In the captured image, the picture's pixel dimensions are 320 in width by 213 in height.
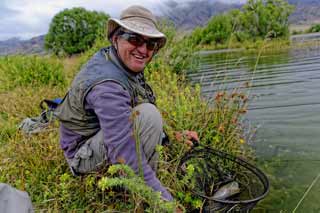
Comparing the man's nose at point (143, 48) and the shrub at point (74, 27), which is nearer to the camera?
the man's nose at point (143, 48)

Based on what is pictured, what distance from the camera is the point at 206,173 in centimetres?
249

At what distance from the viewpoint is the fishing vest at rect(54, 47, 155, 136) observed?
1618 millimetres

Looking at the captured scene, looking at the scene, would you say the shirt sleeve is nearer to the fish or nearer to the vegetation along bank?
the vegetation along bank

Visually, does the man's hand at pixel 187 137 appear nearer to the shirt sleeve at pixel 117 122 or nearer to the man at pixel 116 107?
the man at pixel 116 107

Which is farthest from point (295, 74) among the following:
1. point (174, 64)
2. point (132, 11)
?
point (132, 11)

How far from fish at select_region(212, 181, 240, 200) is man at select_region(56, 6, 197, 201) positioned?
652 millimetres

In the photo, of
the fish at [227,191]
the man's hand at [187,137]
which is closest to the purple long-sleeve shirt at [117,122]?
the man's hand at [187,137]

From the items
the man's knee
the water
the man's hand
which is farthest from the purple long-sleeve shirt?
the water

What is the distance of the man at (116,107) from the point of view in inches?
60.6

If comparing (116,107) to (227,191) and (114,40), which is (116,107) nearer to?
(114,40)

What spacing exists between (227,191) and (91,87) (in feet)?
4.81

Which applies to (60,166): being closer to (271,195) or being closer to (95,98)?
(95,98)

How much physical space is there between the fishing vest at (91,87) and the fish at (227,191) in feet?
3.28

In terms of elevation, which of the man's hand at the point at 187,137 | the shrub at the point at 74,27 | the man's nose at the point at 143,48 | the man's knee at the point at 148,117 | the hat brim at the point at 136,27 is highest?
the hat brim at the point at 136,27
